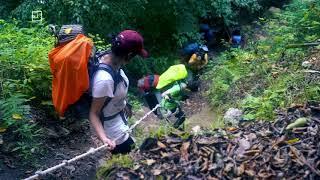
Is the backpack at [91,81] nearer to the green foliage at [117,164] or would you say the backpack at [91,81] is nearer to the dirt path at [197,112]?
the green foliage at [117,164]

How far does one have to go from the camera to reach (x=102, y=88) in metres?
4.05

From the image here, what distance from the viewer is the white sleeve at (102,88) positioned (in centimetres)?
404

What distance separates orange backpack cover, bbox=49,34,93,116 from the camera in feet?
13.5

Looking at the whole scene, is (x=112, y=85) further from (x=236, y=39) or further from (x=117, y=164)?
(x=236, y=39)

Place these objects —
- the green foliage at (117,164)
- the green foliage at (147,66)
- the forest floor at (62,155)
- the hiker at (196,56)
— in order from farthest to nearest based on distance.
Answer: the hiker at (196,56), the green foliage at (147,66), the forest floor at (62,155), the green foliage at (117,164)

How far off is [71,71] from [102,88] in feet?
1.24

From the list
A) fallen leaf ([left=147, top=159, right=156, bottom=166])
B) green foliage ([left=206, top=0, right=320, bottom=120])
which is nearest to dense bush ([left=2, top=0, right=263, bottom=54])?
green foliage ([left=206, top=0, right=320, bottom=120])

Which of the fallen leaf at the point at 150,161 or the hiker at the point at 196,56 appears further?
the hiker at the point at 196,56

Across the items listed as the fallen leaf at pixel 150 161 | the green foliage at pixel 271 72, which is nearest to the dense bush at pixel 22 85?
the fallen leaf at pixel 150 161

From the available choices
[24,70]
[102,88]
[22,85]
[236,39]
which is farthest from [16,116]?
[236,39]

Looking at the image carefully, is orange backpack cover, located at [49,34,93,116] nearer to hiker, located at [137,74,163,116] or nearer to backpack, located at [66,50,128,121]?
backpack, located at [66,50,128,121]

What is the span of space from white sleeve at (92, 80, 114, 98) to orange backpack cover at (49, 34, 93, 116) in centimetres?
11

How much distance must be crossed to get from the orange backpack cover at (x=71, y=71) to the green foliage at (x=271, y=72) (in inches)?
103

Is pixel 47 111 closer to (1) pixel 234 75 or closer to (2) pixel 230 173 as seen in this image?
(2) pixel 230 173
